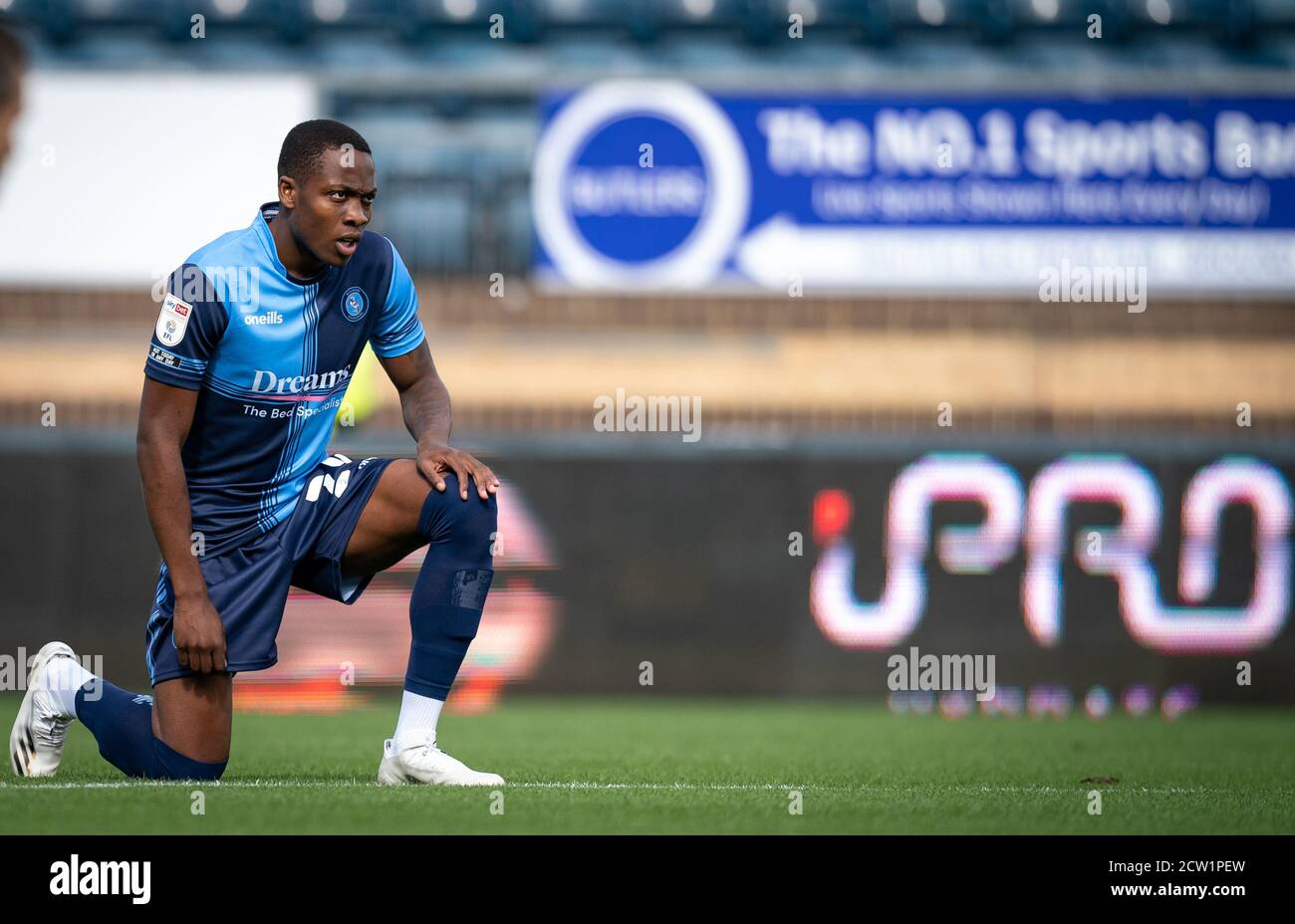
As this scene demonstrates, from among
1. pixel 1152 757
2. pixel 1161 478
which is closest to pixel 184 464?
pixel 1152 757

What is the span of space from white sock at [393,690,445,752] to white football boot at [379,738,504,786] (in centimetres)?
2

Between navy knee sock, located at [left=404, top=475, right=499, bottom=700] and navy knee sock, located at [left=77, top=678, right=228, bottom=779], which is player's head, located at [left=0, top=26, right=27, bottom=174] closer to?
navy knee sock, located at [left=404, top=475, right=499, bottom=700]

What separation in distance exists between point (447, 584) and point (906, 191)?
8.82 metres

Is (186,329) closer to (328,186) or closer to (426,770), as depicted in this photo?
(328,186)

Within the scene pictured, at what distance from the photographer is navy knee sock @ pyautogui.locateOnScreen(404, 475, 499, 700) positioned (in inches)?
191

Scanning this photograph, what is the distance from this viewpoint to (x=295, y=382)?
505 centimetres

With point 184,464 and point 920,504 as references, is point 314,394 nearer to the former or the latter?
point 184,464

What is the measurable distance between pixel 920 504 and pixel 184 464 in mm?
5834

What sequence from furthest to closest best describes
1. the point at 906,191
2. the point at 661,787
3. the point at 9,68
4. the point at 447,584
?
→ the point at 906,191 < the point at 661,787 < the point at 447,584 < the point at 9,68

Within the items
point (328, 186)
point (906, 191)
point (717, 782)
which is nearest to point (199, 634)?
point (328, 186)

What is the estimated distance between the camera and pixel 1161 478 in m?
10.2

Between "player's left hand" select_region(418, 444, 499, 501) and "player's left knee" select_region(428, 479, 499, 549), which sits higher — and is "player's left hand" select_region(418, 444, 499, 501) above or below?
above

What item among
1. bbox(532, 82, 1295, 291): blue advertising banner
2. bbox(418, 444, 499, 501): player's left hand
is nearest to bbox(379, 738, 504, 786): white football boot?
bbox(418, 444, 499, 501): player's left hand

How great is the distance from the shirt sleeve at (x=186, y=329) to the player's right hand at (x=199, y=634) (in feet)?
Answer: 1.92
